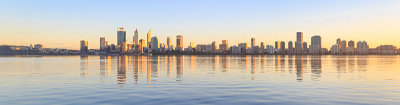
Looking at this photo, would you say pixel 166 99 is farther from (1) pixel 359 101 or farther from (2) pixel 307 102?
(1) pixel 359 101

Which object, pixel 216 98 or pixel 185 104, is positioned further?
pixel 216 98

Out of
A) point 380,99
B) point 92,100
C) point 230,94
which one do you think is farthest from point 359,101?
point 92,100

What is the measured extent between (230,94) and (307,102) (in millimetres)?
6304

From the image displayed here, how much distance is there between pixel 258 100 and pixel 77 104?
39.9ft

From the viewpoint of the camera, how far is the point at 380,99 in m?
24.0

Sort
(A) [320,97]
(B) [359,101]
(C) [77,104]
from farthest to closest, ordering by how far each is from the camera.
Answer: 1. (A) [320,97]
2. (B) [359,101]
3. (C) [77,104]

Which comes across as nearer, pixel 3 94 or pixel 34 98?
pixel 34 98

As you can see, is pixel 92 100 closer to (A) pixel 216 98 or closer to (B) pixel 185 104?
(B) pixel 185 104

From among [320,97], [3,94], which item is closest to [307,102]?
[320,97]

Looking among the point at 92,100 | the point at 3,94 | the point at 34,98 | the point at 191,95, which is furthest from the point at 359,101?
the point at 3,94

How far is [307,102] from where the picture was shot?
22.7m

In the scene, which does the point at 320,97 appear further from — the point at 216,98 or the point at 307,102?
the point at 216,98

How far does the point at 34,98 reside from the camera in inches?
955

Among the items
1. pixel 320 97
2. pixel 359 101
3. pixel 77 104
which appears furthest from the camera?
pixel 320 97
